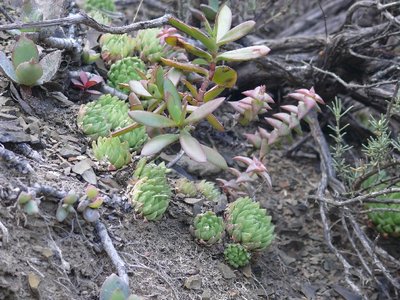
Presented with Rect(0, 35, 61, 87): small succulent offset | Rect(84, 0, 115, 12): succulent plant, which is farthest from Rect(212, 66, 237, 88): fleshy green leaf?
Rect(84, 0, 115, 12): succulent plant

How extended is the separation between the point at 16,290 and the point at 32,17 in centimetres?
143

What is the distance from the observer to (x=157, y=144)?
2283 mm

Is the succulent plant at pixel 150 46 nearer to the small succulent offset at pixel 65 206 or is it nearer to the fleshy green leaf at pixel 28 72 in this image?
the fleshy green leaf at pixel 28 72

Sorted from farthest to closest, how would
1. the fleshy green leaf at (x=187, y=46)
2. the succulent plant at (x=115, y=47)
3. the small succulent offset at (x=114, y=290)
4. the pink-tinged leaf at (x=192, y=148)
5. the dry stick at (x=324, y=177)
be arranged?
the succulent plant at (x=115, y=47)
the dry stick at (x=324, y=177)
the fleshy green leaf at (x=187, y=46)
the pink-tinged leaf at (x=192, y=148)
the small succulent offset at (x=114, y=290)

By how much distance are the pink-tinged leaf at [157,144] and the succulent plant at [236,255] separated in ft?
1.82

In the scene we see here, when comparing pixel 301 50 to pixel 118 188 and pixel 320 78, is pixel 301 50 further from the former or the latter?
pixel 118 188

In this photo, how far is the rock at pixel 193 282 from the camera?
230cm

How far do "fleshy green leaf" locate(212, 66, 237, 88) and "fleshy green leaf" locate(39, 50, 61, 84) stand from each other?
0.68 m

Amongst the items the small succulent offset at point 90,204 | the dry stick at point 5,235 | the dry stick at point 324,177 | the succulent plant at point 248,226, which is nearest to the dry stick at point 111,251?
the small succulent offset at point 90,204

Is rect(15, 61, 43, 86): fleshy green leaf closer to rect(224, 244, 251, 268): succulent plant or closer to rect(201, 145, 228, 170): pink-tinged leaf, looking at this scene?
rect(201, 145, 228, 170): pink-tinged leaf

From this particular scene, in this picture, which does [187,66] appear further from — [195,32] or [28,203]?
[28,203]

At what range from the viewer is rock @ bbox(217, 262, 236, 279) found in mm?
2496

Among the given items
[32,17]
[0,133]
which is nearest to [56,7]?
[32,17]

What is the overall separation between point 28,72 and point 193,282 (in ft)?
3.46
